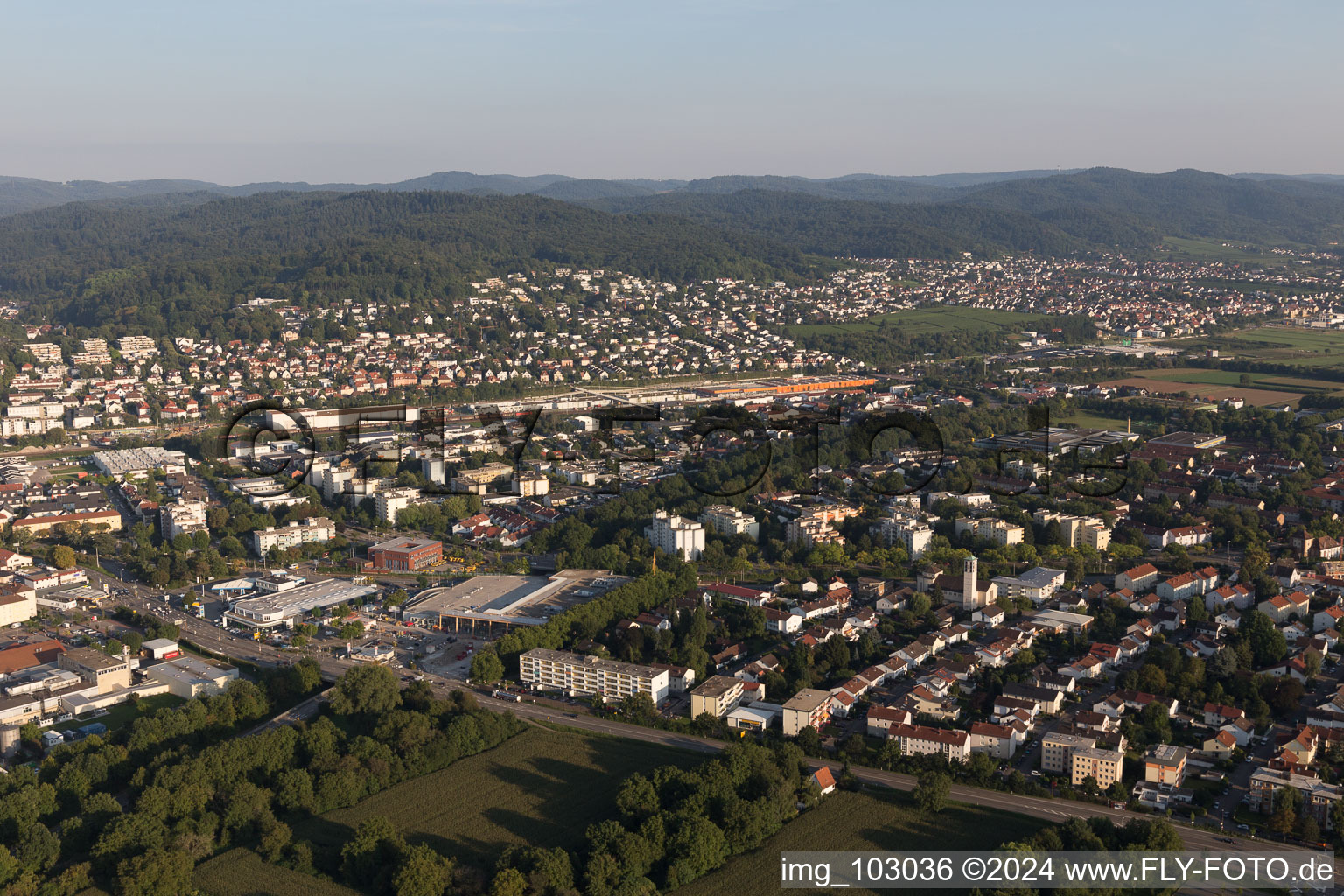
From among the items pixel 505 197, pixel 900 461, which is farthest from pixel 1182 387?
pixel 505 197

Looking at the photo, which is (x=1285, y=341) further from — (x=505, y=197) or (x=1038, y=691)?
(x=505, y=197)

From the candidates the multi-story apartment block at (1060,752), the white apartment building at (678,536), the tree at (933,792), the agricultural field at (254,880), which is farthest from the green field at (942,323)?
the agricultural field at (254,880)

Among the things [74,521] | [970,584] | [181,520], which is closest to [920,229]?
[181,520]

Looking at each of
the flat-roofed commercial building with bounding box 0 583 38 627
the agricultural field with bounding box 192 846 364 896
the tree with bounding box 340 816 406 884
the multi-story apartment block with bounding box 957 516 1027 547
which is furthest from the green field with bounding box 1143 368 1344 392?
the agricultural field with bounding box 192 846 364 896

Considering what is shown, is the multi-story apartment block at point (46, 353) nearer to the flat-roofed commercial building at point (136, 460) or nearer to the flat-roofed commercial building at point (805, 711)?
the flat-roofed commercial building at point (136, 460)

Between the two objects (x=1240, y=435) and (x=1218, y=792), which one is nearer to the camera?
(x=1218, y=792)

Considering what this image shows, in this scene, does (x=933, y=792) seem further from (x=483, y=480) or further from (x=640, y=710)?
(x=483, y=480)
